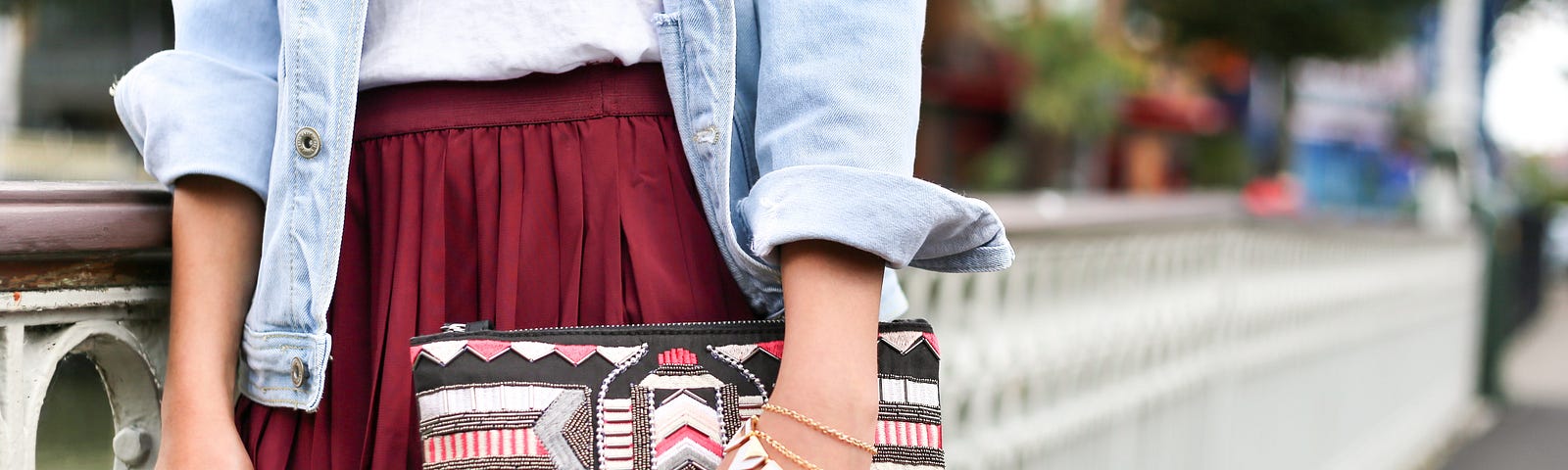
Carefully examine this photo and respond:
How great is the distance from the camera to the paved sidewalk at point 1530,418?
715 centimetres

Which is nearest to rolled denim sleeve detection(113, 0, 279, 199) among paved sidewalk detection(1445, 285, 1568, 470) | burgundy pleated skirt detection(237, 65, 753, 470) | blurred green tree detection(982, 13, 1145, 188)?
burgundy pleated skirt detection(237, 65, 753, 470)

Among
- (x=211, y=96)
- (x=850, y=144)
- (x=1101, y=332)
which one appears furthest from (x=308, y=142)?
(x=1101, y=332)

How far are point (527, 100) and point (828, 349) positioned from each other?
1.09 ft

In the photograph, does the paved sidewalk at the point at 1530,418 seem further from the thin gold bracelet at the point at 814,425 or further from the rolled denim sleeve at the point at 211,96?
the rolled denim sleeve at the point at 211,96

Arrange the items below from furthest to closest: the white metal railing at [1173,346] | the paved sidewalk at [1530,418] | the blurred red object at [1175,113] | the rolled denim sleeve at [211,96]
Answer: the blurred red object at [1175,113], the paved sidewalk at [1530,418], the white metal railing at [1173,346], the rolled denim sleeve at [211,96]

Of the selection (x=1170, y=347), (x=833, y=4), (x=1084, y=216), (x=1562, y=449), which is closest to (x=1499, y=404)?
(x=1562, y=449)

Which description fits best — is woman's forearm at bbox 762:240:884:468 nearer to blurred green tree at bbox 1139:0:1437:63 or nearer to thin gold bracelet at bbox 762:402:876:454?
thin gold bracelet at bbox 762:402:876:454

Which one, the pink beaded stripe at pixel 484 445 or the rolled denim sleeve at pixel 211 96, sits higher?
the rolled denim sleeve at pixel 211 96

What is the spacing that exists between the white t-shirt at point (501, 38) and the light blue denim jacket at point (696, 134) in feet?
0.07

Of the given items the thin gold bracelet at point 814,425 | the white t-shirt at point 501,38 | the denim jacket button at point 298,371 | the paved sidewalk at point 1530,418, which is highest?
the white t-shirt at point 501,38

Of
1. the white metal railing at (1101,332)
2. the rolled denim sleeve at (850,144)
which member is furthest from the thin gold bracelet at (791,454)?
the white metal railing at (1101,332)

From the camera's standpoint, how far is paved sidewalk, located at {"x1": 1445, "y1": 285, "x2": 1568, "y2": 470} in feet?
23.5

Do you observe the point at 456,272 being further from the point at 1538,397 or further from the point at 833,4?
the point at 1538,397

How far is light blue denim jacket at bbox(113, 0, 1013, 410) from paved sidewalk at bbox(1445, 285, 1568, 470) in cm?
711
